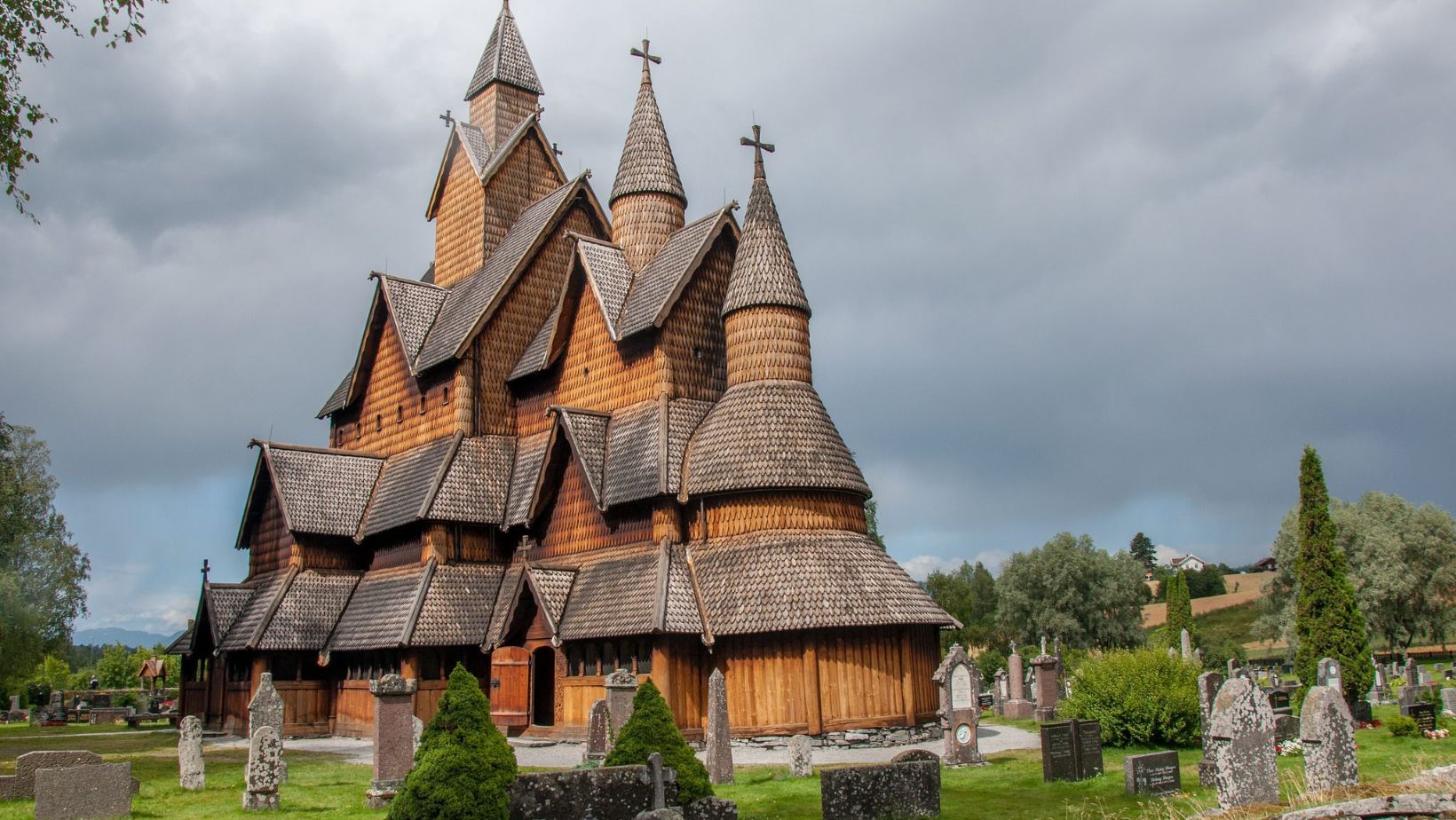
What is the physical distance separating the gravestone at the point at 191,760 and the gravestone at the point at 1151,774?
13.2m

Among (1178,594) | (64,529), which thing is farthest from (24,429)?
(1178,594)

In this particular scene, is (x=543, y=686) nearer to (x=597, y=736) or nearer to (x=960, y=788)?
(x=597, y=736)

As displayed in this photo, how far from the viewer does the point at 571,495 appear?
27656 mm

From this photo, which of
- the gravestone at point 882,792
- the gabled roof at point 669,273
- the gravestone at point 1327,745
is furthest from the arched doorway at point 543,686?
the gravestone at point 1327,745

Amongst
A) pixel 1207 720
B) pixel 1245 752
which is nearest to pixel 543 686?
pixel 1207 720

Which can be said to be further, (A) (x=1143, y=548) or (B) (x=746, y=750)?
(A) (x=1143, y=548)

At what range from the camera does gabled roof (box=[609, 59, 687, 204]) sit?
104 ft

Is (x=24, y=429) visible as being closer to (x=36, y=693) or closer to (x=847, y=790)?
(x=36, y=693)

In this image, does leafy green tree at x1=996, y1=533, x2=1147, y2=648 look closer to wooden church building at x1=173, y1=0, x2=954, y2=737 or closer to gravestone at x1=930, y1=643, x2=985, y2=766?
wooden church building at x1=173, y1=0, x2=954, y2=737

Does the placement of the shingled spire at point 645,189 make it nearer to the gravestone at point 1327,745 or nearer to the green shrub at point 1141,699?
the green shrub at point 1141,699

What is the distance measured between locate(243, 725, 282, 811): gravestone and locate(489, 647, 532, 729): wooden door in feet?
34.3

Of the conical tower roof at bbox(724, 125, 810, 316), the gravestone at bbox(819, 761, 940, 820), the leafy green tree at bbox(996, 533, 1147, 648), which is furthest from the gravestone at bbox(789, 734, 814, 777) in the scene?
the leafy green tree at bbox(996, 533, 1147, 648)

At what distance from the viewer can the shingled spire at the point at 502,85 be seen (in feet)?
120

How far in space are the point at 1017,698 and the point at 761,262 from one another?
14.9 m
